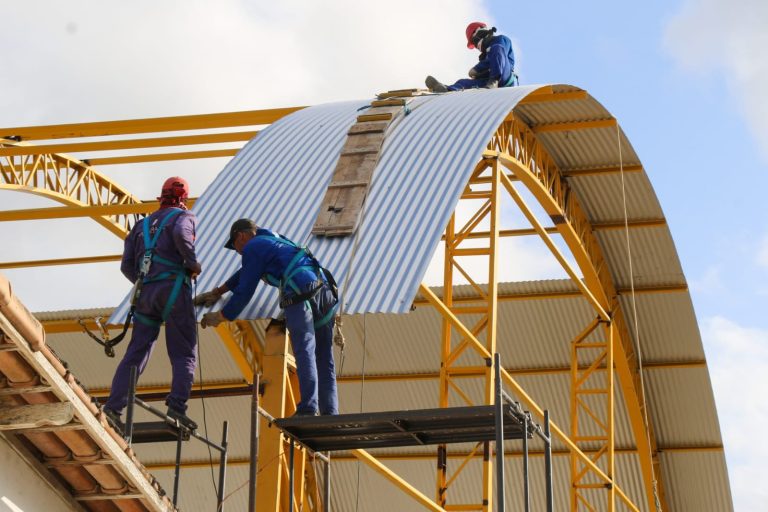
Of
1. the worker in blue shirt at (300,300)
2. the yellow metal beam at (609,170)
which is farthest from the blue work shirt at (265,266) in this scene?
the yellow metal beam at (609,170)

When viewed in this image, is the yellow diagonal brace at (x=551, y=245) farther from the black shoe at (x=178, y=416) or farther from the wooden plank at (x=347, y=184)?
the black shoe at (x=178, y=416)

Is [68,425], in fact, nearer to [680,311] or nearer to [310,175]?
[310,175]

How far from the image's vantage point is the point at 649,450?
28.4 metres

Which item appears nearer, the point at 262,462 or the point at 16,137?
the point at 262,462

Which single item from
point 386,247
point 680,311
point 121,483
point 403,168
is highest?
point 680,311

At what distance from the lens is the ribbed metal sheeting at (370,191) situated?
15.4 m

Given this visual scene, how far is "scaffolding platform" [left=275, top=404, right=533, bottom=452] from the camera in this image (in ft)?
44.7

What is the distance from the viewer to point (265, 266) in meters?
14.4

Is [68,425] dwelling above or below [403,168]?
below

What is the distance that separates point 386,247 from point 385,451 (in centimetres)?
1525

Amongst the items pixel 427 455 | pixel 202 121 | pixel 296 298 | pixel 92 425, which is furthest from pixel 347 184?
pixel 427 455

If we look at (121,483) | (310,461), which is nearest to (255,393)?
(121,483)

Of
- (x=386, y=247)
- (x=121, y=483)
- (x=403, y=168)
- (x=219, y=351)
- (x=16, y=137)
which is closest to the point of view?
(x=121, y=483)

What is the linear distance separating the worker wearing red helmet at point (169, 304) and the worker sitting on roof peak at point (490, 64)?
27.9 ft
